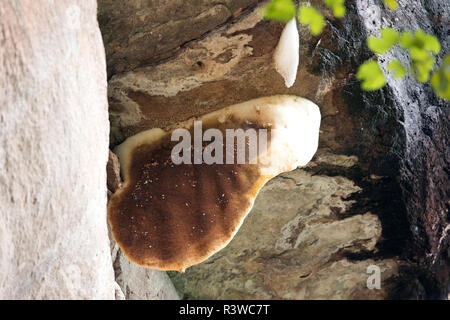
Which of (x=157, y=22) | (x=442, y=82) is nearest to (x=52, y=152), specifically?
(x=157, y=22)

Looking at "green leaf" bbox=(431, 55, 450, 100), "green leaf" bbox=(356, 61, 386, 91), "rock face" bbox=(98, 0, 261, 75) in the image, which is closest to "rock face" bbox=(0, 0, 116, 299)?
"rock face" bbox=(98, 0, 261, 75)

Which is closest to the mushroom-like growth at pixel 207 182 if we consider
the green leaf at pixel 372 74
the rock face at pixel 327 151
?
the rock face at pixel 327 151

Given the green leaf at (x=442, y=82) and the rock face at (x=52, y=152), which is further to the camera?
the rock face at (x=52, y=152)

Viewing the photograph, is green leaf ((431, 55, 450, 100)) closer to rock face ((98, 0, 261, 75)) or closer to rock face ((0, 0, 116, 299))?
rock face ((0, 0, 116, 299))

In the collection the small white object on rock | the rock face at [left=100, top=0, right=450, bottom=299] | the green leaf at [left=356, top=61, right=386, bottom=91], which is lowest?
the rock face at [left=100, top=0, right=450, bottom=299]

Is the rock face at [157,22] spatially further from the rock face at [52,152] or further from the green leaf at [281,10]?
the green leaf at [281,10]

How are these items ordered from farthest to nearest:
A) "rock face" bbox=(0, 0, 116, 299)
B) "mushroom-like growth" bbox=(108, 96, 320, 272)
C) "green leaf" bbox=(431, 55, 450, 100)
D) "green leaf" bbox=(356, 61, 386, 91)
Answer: "mushroom-like growth" bbox=(108, 96, 320, 272) → "rock face" bbox=(0, 0, 116, 299) → "green leaf" bbox=(356, 61, 386, 91) → "green leaf" bbox=(431, 55, 450, 100)
